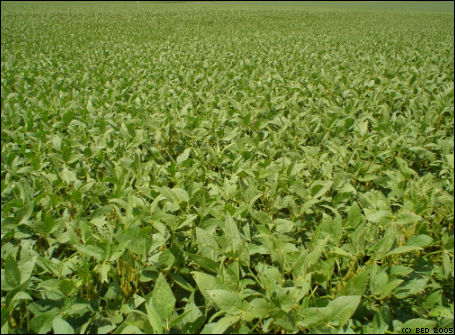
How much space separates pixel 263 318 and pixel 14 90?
19.5 ft

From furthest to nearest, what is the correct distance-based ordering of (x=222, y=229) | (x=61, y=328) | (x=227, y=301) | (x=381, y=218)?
(x=222, y=229)
(x=381, y=218)
(x=227, y=301)
(x=61, y=328)

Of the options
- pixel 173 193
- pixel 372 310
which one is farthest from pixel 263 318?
pixel 173 193

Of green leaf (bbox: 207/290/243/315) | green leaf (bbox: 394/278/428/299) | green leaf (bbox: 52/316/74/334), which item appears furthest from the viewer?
green leaf (bbox: 394/278/428/299)

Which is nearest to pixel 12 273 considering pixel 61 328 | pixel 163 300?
pixel 61 328

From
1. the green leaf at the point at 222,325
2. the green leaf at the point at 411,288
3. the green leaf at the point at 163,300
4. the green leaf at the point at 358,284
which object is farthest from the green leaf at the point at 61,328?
the green leaf at the point at 411,288

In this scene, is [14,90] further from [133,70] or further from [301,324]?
[301,324]

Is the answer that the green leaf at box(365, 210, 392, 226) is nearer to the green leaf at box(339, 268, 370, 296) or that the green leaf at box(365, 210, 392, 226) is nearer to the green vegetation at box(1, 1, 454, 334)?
the green vegetation at box(1, 1, 454, 334)

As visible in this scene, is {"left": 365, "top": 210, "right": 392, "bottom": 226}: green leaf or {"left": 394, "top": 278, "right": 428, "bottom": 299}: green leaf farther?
{"left": 365, "top": 210, "right": 392, "bottom": 226}: green leaf

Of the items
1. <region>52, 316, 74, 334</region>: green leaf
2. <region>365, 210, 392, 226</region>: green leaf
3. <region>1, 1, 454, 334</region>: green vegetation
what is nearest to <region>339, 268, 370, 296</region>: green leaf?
<region>1, 1, 454, 334</region>: green vegetation

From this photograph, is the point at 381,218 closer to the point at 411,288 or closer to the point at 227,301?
the point at 411,288

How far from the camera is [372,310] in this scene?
1.23m

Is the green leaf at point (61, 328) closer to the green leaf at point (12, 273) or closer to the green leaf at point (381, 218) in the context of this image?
the green leaf at point (12, 273)

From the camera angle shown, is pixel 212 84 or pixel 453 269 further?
pixel 212 84

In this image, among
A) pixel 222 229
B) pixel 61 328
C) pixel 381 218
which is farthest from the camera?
pixel 222 229
